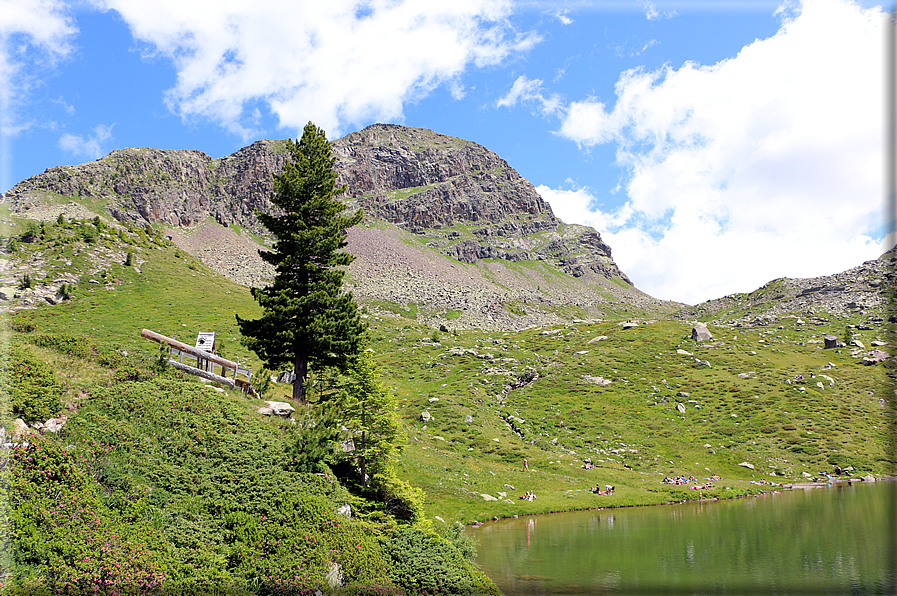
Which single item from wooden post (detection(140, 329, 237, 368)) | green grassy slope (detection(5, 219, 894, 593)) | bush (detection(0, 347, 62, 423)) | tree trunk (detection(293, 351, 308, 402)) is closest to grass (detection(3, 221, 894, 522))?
green grassy slope (detection(5, 219, 894, 593))

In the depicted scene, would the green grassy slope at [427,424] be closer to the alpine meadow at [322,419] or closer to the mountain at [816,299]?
the alpine meadow at [322,419]

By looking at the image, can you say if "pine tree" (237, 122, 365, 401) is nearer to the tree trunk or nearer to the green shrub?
the tree trunk

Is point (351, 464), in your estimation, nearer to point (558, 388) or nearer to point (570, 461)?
point (570, 461)

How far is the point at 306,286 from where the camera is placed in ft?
99.6

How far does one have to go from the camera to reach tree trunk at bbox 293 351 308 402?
30.2 metres

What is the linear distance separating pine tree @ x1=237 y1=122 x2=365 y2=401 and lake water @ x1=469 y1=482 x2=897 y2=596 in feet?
51.5

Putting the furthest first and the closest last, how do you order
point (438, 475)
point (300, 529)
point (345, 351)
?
1. point (438, 475)
2. point (345, 351)
3. point (300, 529)

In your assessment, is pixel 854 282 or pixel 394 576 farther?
pixel 854 282

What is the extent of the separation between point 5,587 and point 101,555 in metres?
2.10

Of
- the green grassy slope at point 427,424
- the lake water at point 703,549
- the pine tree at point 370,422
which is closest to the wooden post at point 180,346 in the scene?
the green grassy slope at point 427,424

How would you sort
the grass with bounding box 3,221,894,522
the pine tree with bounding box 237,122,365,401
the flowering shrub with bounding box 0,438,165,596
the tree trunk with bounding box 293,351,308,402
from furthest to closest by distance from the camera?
1. the grass with bounding box 3,221,894,522
2. the tree trunk with bounding box 293,351,308,402
3. the pine tree with bounding box 237,122,365,401
4. the flowering shrub with bounding box 0,438,165,596

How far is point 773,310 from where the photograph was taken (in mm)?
151625

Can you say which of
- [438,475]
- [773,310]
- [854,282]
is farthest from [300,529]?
[854,282]

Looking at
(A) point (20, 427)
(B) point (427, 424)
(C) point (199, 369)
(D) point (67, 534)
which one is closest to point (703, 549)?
(D) point (67, 534)
